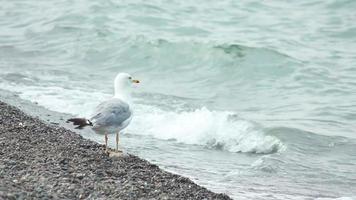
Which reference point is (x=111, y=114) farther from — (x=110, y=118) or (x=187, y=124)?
(x=187, y=124)

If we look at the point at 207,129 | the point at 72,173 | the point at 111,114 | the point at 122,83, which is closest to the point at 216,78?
the point at 207,129

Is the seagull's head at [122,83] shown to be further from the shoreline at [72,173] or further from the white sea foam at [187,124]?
the white sea foam at [187,124]

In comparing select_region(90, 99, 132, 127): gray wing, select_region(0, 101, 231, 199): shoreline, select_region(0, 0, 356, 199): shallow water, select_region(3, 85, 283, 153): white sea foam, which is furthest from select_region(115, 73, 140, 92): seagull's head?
select_region(3, 85, 283, 153): white sea foam

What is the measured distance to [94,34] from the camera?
22109 millimetres

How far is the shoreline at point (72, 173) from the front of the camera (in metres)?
6.70

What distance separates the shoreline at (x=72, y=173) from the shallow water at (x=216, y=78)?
1.35 meters

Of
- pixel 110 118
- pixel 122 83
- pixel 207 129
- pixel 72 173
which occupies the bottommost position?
pixel 207 129

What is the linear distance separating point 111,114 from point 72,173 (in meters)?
1.29

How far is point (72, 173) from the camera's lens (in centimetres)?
731

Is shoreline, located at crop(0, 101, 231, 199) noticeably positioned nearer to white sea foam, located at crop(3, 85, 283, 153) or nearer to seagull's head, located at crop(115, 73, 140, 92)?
seagull's head, located at crop(115, 73, 140, 92)

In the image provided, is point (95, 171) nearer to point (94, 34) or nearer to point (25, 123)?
point (25, 123)

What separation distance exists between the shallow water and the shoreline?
1.35 m

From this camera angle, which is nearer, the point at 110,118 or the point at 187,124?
the point at 110,118

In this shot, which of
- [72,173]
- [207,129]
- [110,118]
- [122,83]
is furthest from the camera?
[207,129]
